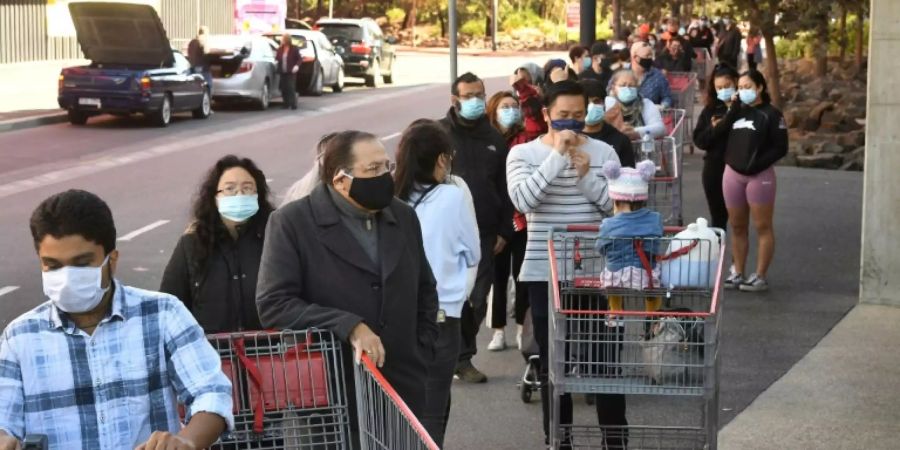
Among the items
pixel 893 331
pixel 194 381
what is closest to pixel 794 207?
pixel 893 331

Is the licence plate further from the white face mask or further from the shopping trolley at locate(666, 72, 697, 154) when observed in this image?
the white face mask

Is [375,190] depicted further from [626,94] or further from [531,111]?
[626,94]

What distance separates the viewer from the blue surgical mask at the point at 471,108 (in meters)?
9.75

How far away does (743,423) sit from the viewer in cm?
887

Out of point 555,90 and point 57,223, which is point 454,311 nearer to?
point 555,90

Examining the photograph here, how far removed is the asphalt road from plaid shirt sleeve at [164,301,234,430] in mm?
4267

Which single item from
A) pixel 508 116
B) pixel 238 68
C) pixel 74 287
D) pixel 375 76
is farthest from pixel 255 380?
pixel 375 76

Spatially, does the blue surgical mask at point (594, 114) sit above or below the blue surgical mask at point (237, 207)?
above

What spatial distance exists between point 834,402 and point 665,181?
2.08m

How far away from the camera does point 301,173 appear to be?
73.2ft

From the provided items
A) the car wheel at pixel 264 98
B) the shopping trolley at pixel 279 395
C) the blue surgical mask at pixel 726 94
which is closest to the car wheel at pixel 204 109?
the car wheel at pixel 264 98

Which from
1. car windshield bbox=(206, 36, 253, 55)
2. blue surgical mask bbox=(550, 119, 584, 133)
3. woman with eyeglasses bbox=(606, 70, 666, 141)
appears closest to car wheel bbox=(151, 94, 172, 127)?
car windshield bbox=(206, 36, 253, 55)

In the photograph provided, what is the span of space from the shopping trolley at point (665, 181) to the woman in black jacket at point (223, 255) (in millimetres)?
4417

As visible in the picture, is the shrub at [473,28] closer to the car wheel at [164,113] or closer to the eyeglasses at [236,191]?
the car wheel at [164,113]
